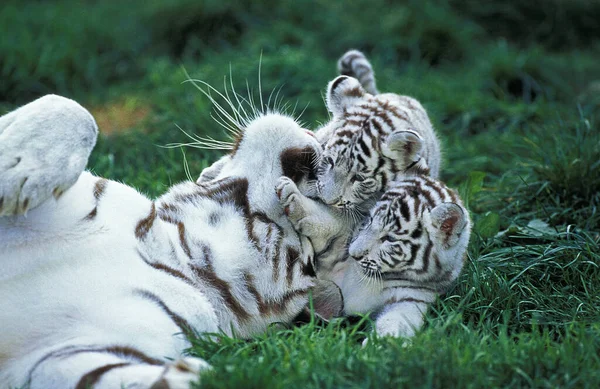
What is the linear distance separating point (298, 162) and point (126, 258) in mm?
712

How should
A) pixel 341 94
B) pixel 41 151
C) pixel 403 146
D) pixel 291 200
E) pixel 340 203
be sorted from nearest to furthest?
1. pixel 41 151
2. pixel 291 200
3. pixel 340 203
4. pixel 403 146
5. pixel 341 94

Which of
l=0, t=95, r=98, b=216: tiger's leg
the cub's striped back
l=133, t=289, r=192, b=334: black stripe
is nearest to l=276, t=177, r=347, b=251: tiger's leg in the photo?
l=133, t=289, r=192, b=334: black stripe

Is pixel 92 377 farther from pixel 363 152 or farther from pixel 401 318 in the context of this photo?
pixel 363 152

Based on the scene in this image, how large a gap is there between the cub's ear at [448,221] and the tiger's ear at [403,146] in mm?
357

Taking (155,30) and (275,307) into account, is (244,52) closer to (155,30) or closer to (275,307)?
(155,30)

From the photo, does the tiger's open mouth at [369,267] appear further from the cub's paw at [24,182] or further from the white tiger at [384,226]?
the cub's paw at [24,182]

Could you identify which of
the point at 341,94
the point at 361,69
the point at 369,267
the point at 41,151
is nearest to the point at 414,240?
the point at 369,267

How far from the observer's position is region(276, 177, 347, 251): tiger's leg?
2.71 meters

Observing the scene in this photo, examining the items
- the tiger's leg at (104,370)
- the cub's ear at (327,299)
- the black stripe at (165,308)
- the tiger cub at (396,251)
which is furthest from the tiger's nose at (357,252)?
the tiger's leg at (104,370)

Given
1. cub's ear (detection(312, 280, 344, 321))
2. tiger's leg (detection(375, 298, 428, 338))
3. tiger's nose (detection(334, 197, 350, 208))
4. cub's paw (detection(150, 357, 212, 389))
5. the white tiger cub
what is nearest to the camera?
cub's paw (detection(150, 357, 212, 389))

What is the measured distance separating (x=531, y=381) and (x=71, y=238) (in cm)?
142

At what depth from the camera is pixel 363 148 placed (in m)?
3.21

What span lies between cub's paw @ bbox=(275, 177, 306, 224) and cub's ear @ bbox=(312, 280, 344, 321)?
0.25m

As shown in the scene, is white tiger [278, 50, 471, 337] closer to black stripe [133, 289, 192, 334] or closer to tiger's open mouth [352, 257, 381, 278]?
tiger's open mouth [352, 257, 381, 278]
